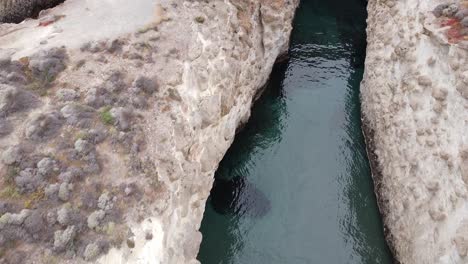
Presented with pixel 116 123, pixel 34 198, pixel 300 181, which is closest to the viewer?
pixel 34 198

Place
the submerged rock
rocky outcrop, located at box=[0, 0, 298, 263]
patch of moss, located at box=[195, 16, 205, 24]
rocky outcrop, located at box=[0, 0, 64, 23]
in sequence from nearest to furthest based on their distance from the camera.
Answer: rocky outcrop, located at box=[0, 0, 298, 263] → the submerged rock → patch of moss, located at box=[195, 16, 205, 24] → rocky outcrop, located at box=[0, 0, 64, 23]

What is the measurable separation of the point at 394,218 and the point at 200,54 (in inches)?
597

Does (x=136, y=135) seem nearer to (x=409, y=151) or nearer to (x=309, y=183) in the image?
(x=309, y=183)

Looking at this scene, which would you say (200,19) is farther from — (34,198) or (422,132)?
(34,198)

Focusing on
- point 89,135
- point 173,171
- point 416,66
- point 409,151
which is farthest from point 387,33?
point 89,135

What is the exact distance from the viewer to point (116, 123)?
20.4 m

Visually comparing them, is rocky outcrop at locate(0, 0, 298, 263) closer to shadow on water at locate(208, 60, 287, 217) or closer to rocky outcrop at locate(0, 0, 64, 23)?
rocky outcrop at locate(0, 0, 64, 23)

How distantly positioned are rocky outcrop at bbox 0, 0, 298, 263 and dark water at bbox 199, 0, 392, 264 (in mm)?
2975

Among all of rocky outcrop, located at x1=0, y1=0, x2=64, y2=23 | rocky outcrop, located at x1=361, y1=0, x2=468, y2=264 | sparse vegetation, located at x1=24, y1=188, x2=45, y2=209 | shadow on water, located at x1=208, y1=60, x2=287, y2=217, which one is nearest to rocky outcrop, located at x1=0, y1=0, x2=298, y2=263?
sparse vegetation, located at x1=24, y1=188, x2=45, y2=209

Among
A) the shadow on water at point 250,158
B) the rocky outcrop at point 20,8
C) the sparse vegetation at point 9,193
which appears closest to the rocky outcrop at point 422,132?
the shadow on water at point 250,158

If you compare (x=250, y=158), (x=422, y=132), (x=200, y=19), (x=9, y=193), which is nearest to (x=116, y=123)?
(x=9, y=193)

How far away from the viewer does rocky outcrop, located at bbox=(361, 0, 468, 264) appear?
20266mm

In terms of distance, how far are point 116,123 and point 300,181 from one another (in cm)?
1341

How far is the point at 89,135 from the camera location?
19531 millimetres
